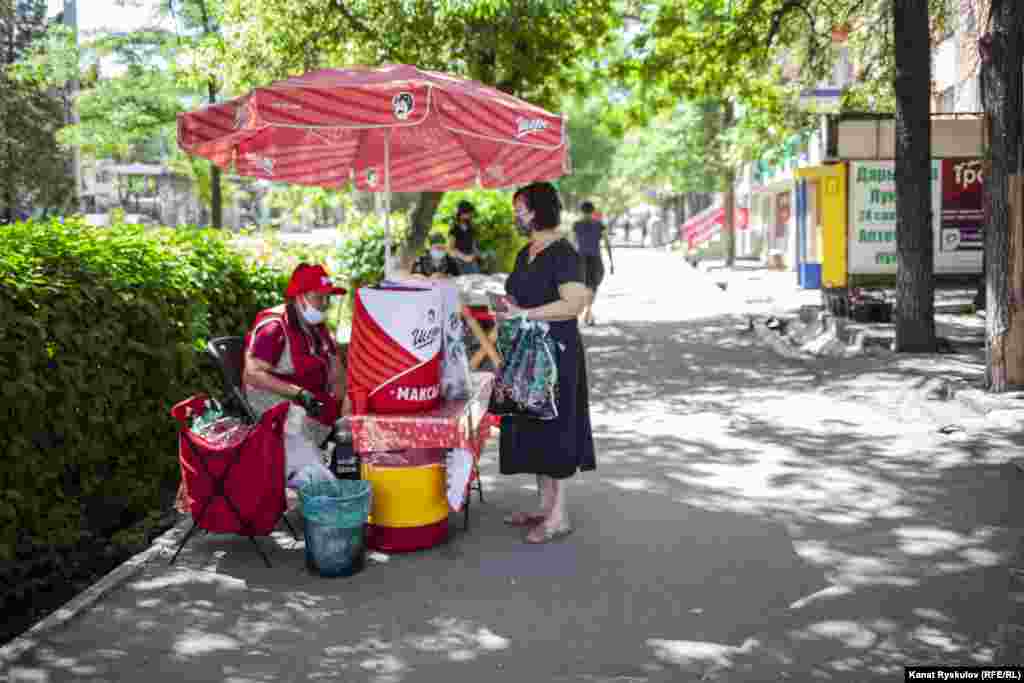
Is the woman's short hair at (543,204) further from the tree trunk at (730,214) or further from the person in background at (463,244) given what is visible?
the tree trunk at (730,214)

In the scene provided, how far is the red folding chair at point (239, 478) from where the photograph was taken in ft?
16.3

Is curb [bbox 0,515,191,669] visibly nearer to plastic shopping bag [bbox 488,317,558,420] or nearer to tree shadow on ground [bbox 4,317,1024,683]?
tree shadow on ground [bbox 4,317,1024,683]

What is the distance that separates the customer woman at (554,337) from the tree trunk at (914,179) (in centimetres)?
715

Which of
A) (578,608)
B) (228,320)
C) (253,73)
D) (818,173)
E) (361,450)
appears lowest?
(578,608)

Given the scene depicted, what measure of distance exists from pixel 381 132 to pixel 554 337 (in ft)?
9.76

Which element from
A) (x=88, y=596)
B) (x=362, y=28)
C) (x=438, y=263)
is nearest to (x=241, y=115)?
(x=88, y=596)

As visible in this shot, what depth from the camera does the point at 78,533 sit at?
16.8ft

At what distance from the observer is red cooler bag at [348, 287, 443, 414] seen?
505cm

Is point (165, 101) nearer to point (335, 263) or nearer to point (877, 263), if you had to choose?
point (335, 263)

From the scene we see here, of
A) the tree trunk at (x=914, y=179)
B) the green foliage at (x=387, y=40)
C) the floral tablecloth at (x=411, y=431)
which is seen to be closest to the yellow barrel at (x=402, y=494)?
the floral tablecloth at (x=411, y=431)

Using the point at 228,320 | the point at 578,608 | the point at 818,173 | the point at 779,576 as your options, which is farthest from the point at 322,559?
the point at 818,173

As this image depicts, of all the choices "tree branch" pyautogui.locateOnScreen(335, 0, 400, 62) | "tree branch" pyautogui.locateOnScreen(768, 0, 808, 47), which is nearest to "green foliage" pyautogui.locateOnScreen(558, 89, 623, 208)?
"tree branch" pyautogui.locateOnScreen(768, 0, 808, 47)

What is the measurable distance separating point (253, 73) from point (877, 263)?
32.0 ft

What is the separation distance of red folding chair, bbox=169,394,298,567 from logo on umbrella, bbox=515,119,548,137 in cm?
212
